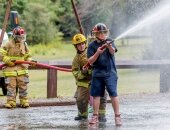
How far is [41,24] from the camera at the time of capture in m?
49.8

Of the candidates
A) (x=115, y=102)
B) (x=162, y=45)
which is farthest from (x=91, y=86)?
(x=162, y=45)

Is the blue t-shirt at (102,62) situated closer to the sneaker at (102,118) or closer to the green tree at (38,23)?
the sneaker at (102,118)

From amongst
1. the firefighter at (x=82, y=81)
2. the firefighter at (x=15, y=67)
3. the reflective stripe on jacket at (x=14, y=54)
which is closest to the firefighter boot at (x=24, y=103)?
the firefighter at (x=15, y=67)

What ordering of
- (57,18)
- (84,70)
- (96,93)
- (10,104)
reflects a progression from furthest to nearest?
(57,18), (10,104), (84,70), (96,93)

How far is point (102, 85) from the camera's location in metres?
9.27

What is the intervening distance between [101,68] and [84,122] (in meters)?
0.98

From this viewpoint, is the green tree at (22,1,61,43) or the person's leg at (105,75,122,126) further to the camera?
the green tree at (22,1,61,43)

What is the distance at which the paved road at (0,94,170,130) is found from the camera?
9.16 m

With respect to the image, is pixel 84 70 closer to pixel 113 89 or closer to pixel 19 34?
pixel 113 89

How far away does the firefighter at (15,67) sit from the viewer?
1127cm

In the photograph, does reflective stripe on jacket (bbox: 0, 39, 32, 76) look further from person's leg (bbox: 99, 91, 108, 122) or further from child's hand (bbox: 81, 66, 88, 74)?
person's leg (bbox: 99, 91, 108, 122)

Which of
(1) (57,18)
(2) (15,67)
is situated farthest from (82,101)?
(1) (57,18)

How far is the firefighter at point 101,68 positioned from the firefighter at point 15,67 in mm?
2409

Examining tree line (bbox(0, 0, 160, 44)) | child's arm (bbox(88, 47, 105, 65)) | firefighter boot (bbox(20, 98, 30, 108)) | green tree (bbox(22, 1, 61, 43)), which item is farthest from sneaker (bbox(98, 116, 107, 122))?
green tree (bbox(22, 1, 61, 43))
